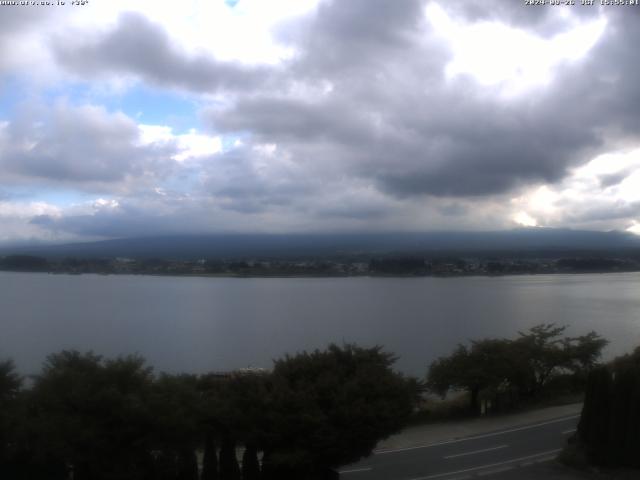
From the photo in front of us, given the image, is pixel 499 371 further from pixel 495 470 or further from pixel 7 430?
pixel 7 430

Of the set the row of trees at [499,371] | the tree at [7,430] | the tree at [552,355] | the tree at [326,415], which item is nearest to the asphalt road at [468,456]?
the tree at [326,415]

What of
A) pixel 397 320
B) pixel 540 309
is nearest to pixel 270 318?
pixel 397 320

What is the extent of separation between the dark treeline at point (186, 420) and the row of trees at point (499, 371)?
7959 mm

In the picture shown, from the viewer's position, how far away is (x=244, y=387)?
34.6 ft

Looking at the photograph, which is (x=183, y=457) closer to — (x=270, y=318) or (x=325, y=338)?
(x=325, y=338)

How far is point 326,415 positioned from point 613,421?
5665 mm

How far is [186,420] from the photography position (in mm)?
9422

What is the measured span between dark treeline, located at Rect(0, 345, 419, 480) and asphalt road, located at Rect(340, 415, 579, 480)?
5.61 ft

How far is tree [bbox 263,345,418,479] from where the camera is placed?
9922mm

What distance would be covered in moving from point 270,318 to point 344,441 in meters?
34.9

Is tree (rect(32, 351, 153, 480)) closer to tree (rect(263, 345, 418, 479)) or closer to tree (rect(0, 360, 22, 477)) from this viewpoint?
tree (rect(0, 360, 22, 477))

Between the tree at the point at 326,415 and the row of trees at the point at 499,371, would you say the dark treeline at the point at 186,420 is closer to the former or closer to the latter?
the tree at the point at 326,415

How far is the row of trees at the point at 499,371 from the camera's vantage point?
18.7 m

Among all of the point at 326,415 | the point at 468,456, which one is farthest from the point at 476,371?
the point at 326,415
